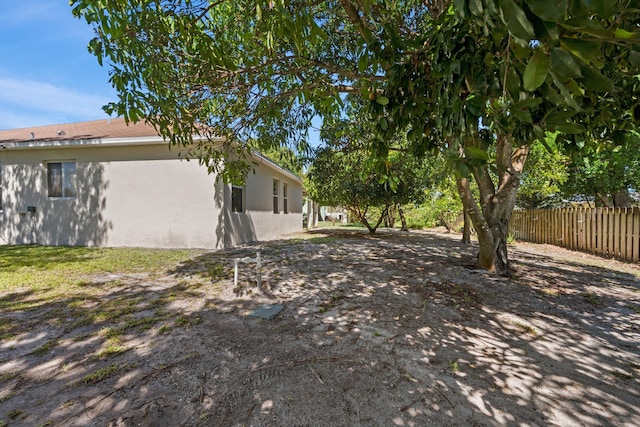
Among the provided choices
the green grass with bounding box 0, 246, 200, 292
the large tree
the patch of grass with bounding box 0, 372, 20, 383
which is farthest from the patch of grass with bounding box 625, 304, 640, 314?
the green grass with bounding box 0, 246, 200, 292

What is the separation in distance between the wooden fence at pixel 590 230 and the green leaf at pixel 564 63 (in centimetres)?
995

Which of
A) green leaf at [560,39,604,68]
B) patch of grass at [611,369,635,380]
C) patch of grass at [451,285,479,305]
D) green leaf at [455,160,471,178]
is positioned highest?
green leaf at [560,39,604,68]

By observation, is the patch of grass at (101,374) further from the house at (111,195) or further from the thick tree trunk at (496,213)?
the house at (111,195)

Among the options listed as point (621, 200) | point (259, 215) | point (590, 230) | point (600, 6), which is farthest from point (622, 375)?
point (621, 200)

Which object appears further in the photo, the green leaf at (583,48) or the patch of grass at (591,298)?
the patch of grass at (591,298)

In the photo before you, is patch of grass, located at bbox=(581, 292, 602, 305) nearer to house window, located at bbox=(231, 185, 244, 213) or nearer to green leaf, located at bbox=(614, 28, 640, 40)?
green leaf, located at bbox=(614, 28, 640, 40)

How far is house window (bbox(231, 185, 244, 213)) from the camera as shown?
933cm

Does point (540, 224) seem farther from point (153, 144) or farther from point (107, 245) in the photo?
point (107, 245)

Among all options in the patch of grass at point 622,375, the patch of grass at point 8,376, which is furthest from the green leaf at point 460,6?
the patch of grass at point 8,376

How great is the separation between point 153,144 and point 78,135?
3.08 m

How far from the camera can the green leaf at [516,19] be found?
806 mm

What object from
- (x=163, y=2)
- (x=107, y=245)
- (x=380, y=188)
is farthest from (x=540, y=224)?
(x=107, y=245)

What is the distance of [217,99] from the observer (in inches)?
198

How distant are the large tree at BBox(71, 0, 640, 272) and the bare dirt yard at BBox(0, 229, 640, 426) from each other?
164 cm
